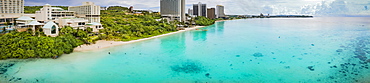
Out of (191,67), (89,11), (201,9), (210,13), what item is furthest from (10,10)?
(210,13)

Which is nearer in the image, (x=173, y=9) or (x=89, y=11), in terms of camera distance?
(x=89, y=11)

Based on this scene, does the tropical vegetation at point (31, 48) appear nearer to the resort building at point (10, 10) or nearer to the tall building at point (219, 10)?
the resort building at point (10, 10)

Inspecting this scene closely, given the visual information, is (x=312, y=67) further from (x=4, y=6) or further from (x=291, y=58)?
(x=4, y=6)

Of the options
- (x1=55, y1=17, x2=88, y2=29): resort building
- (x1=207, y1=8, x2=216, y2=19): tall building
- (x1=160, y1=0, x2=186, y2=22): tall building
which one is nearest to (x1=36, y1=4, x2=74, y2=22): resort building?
(x1=55, y1=17, x2=88, y2=29): resort building

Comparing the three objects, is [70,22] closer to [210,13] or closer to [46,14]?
[46,14]

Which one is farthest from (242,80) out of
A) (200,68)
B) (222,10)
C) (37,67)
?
(222,10)

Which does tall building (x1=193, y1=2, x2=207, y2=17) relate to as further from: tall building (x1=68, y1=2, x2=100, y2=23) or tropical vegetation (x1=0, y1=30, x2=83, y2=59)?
tropical vegetation (x1=0, y1=30, x2=83, y2=59)
